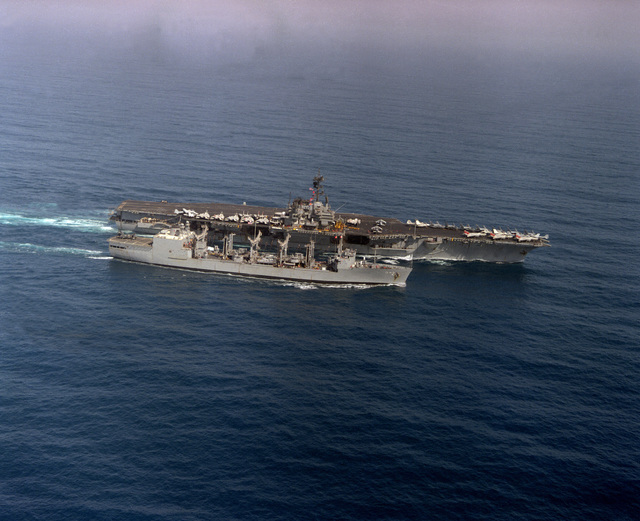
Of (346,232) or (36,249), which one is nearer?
(36,249)

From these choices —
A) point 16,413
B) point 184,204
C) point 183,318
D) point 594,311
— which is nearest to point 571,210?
point 594,311

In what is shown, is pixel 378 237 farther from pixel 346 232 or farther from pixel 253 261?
pixel 253 261

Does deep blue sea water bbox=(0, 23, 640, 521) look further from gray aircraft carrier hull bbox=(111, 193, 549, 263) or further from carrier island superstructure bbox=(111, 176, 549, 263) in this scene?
carrier island superstructure bbox=(111, 176, 549, 263)

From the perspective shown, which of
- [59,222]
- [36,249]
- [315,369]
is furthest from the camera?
[59,222]

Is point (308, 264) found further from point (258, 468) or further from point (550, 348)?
point (258, 468)

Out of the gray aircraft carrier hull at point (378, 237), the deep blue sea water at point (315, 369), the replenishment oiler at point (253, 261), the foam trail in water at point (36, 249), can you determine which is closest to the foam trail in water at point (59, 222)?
the deep blue sea water at point (315, 369)

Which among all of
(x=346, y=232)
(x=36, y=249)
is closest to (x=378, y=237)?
(x=346, y=232)
